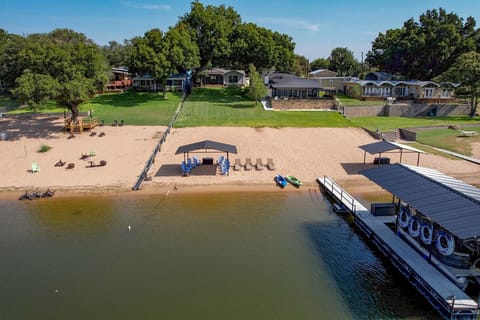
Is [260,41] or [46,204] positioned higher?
[260,41]

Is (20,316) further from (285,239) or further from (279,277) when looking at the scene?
(285,239)

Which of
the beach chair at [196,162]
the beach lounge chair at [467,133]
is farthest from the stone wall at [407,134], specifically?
the beach chair at [196,162]

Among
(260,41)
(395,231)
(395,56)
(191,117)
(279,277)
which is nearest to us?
(279,277)

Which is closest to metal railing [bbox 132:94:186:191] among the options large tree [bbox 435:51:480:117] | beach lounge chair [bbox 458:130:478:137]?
beach lounge chair [bbox 458:130:478:137]

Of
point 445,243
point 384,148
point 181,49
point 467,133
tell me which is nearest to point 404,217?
point 445,243

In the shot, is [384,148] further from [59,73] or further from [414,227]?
[59,73]

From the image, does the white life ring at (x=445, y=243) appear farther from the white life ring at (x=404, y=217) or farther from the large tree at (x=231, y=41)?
the large tree at (x=231, y=41)

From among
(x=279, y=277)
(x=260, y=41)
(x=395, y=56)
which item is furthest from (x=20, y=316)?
(x=395, y=56)
